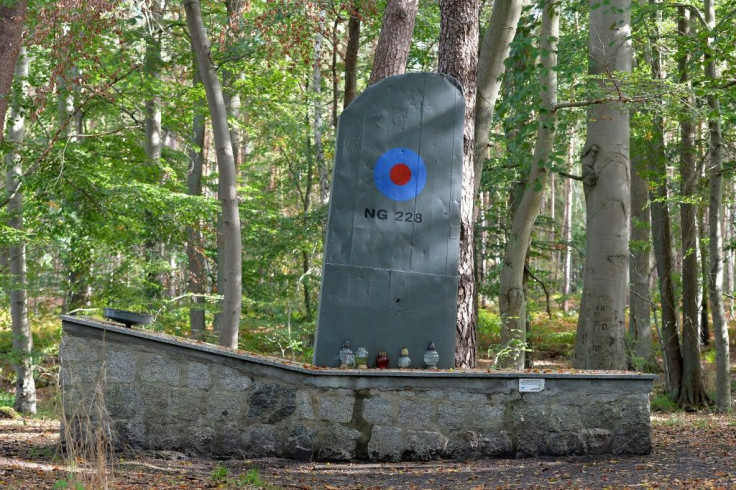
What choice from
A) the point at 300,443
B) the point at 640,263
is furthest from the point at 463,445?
the point at 640,263

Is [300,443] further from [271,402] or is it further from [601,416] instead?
[601,416]

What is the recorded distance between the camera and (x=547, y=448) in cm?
672

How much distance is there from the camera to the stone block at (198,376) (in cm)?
627

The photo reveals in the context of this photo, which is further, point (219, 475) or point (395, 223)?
point (395, 223)

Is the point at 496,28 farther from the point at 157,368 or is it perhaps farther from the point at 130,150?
the point at 130,150

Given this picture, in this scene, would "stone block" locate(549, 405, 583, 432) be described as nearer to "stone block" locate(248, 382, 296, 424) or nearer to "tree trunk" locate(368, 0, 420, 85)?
"stone block" locate(248, 382, 296, 424)

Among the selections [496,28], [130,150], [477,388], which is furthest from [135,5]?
[477,388]

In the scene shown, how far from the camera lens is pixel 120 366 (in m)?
6.21

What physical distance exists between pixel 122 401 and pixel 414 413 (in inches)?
90.1

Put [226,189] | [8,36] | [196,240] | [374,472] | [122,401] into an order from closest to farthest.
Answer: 1. [374,472]
2. [122,401]
3. [8,36]
4. [226,189]
5. [196,240]

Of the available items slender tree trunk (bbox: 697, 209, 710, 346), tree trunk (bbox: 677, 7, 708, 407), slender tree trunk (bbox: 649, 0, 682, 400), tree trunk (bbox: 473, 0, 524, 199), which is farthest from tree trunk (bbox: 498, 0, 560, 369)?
slender tree trunk (bbox: 697, 209, 710, 346)

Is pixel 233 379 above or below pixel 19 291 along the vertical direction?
below

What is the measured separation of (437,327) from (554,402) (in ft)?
3.82

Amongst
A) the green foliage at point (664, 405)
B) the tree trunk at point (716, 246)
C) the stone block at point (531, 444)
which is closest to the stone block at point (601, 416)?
the stone block at point (531, 444)
